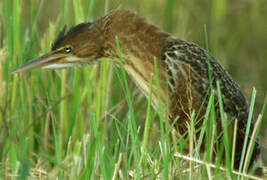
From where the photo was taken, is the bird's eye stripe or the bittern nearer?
the bittern

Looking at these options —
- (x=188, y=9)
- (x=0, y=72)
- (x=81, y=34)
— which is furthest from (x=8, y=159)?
(x=188, y=9)

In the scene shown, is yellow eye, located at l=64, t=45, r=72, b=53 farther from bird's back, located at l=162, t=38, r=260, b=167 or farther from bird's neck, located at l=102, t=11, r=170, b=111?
bird's back, located at l=162, t=38, r=260, b=167

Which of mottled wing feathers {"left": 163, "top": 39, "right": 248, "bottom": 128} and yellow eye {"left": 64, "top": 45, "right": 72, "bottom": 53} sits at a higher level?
yellow eye {"left": 64, "top": 45, "right": 72, "bottom": 53}

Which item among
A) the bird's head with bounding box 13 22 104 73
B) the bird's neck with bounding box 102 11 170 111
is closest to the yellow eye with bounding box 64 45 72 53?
the bird's head with bounding box 13 22 104 73

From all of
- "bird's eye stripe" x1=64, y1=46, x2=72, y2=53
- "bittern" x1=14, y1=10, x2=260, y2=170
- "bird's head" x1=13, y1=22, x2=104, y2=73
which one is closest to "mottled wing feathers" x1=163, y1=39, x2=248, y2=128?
"bittern" x1=14, y1=10, x2=260, y2=170

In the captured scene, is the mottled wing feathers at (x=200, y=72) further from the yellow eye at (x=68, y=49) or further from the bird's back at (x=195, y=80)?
the yellow eye at (x=68, y=49)

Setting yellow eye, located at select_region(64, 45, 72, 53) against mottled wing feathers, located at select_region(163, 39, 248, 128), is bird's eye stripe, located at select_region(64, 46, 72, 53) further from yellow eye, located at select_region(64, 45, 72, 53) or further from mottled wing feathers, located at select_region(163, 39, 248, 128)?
mottled wing feathers, located at select_region(163, 39, 248, 128)

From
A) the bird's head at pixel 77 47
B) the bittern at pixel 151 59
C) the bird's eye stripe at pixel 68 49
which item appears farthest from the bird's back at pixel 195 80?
the bird's eye stripe at pixel 68 49

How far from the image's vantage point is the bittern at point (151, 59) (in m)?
3.61

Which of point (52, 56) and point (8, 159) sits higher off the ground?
point (52, 56)

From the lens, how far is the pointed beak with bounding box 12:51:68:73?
3635mm

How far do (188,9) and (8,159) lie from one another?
3.32 metres

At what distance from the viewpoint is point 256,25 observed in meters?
6.14

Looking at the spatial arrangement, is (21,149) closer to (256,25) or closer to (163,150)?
(163,150)
